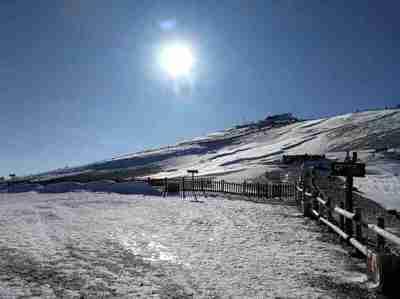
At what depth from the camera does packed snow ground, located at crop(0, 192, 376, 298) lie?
559cm

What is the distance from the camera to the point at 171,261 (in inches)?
288

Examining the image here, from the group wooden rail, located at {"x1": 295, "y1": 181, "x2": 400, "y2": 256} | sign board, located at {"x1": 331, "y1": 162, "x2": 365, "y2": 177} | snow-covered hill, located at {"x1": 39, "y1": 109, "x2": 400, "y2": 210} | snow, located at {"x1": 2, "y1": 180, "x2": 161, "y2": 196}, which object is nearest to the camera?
wooden rail, located at {"x1": 295, "y1": 181, "x2": 400, "y2": 256}

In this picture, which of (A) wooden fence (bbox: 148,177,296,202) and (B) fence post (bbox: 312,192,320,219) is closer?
(B) fence post (bbox: 312,192,320,219)

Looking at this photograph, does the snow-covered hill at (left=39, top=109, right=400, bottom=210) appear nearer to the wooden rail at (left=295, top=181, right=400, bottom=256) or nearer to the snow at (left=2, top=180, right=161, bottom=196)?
the wooden rail at (left=295, top=181, right=400, bottom=256)

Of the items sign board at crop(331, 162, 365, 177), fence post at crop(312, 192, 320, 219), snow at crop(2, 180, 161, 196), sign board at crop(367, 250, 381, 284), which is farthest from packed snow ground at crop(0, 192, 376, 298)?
snow at crop(2, 180, 161, 196)

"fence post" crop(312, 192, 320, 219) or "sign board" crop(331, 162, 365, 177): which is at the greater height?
"sign board" crop(331, 162, 365, 177)

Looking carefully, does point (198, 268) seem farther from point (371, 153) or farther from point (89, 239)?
point (371, 153)

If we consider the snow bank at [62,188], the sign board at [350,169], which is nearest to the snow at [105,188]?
the snow bank at [62,188]

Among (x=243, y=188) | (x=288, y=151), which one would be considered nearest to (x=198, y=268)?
(x=243, y=188)

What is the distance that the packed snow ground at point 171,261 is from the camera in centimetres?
559

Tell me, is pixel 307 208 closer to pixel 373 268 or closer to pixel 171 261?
pixel 373 268

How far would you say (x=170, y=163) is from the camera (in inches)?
3196

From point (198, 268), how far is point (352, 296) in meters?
3.10

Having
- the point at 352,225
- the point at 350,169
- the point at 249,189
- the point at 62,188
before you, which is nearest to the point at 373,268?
the point at 352,225
